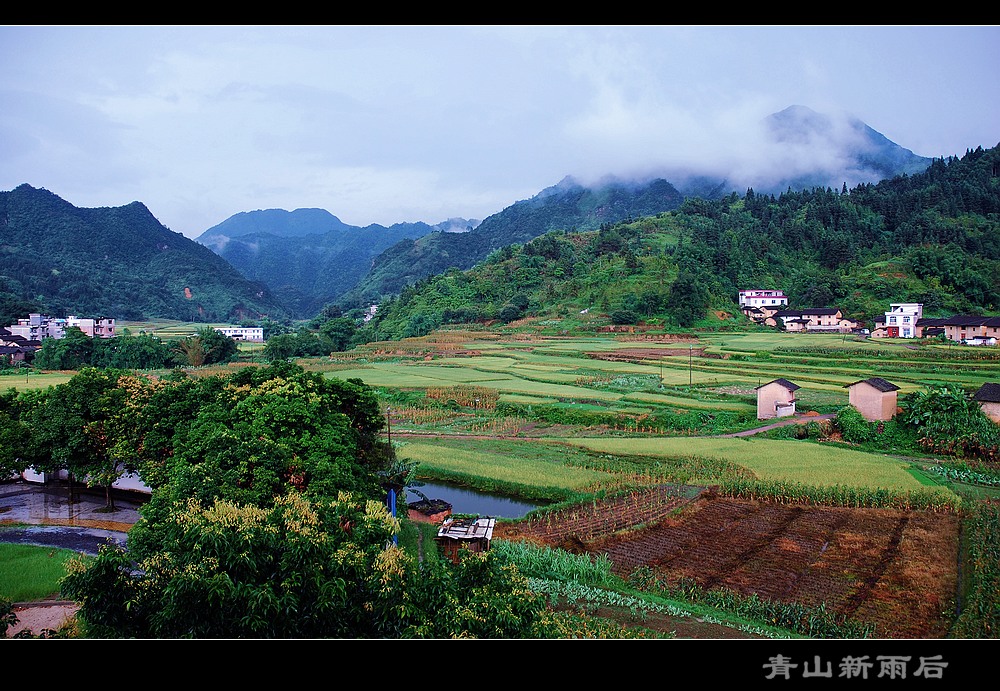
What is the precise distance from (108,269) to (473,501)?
640 centimetres

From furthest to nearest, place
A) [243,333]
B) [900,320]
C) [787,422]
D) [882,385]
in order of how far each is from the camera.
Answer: [900,320]
[787,422]
[243,333]
[882,385]

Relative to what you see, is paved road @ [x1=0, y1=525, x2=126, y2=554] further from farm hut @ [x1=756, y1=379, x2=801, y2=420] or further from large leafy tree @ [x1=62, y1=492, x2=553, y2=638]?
farm hut @ [x1=756, y1=379, x2=801, y2=420]

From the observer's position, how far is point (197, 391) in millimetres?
7105

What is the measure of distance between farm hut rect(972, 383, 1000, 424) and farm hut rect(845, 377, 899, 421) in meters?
1.21

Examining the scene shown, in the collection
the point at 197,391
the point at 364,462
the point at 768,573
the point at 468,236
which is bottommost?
the point at 768,573

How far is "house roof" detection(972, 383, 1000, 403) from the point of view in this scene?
914 cm

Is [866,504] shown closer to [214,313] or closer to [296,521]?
[296,521]

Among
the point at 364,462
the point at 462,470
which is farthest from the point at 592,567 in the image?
the point at 462,470

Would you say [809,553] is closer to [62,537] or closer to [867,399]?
[867,399]

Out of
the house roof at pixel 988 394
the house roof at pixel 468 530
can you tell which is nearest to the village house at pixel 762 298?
the house roof at pixel 988 394

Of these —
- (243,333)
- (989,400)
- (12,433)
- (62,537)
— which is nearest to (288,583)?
(62,537)

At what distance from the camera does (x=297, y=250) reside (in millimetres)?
10484

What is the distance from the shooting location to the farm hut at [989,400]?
9164 millimetres
